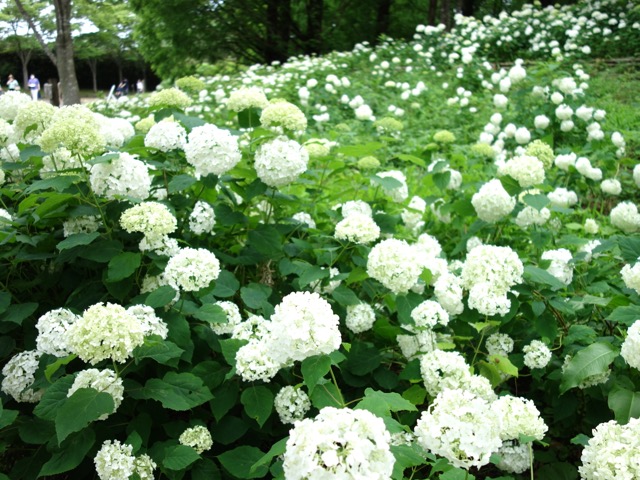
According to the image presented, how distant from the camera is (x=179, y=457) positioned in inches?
69.9

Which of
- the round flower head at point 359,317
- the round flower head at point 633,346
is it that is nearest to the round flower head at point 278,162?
the round flower head at point 359,317

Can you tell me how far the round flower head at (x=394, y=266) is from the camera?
219 cm

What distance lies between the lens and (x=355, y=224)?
2.35 meters

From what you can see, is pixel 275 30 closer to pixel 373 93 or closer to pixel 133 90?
pixel 373 93

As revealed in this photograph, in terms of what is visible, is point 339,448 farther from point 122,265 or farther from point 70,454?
point 122,265

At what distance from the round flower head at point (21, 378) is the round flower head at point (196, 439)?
63cm

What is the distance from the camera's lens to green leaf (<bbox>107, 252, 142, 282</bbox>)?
210cm

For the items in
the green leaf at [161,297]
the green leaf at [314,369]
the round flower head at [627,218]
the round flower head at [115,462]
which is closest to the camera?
the green leaf at [314,369]

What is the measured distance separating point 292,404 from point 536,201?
5.51ft

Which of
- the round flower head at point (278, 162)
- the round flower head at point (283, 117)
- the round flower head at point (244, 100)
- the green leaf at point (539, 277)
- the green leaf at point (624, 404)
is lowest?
the green leaf at point (624, 404)

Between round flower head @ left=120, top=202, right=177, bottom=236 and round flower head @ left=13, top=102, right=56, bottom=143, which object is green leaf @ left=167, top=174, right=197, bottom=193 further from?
round flower head @ left=13, top=102, right=56, bottom=143

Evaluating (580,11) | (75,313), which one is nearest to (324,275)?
(75,313)

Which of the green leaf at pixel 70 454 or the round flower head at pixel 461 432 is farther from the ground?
the round flower head at pixel 461 432

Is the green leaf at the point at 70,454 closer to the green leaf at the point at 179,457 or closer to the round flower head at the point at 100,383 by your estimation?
the round flower head at the point at 100,383
